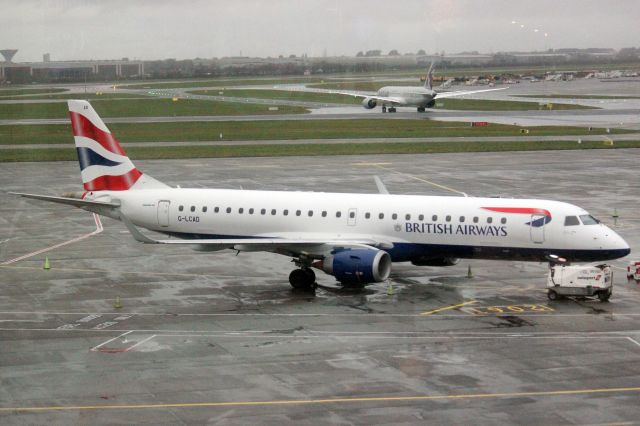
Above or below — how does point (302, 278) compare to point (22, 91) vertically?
below

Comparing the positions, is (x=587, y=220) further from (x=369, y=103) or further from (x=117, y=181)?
(x=369, y=103)

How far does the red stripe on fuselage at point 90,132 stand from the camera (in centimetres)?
4465

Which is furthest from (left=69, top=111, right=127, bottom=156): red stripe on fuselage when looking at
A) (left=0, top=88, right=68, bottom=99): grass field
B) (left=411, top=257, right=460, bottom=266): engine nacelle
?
(left=411, top=257, right=460, bottom=266): engine nacelle

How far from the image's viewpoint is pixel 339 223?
40.8 metres

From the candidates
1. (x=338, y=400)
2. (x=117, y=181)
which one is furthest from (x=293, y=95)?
(x=338, y=400)

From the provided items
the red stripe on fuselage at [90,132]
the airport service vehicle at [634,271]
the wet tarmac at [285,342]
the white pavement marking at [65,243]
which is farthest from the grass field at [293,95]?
the airport service vehicle at [634,271]

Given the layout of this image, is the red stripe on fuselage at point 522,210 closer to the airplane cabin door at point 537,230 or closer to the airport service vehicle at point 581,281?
the airplane cabin door at point 537,230

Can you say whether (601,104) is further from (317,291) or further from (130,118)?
(317,291)

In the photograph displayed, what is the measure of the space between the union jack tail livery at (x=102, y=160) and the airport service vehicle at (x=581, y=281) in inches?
740

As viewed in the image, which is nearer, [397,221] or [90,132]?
[397,221]

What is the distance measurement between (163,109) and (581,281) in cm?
10517

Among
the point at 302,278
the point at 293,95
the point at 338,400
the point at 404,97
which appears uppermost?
the point at 404,97

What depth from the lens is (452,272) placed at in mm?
43281

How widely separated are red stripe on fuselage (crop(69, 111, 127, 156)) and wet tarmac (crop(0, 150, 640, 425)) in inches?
218
